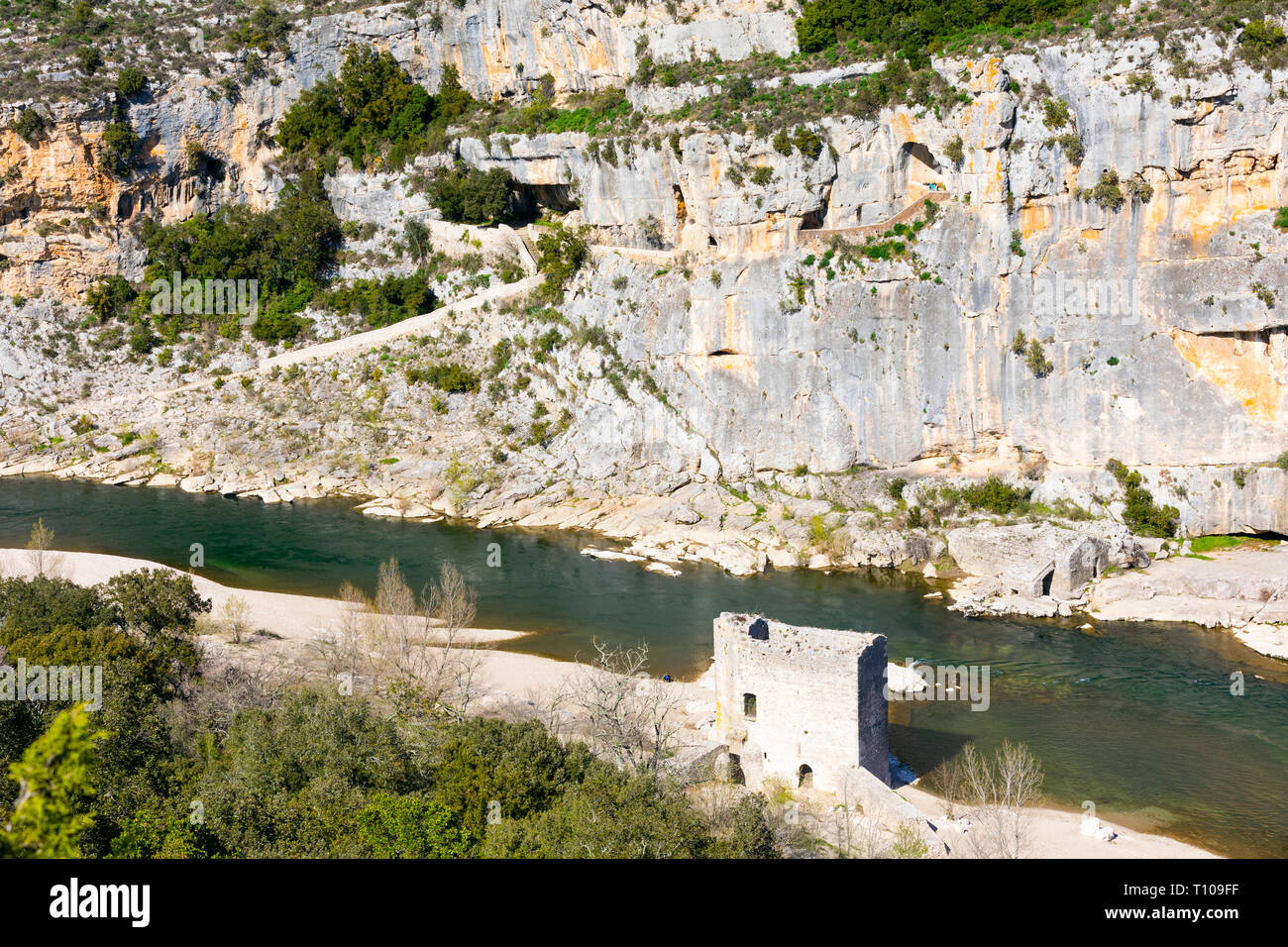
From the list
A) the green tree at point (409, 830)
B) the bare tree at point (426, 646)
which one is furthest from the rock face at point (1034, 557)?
the green tree at point (409, 830)

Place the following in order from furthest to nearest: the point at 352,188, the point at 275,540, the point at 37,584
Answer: the point at 352,188, the point at 275,540, the point at 37,584

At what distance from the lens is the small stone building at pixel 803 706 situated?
78.7 ft

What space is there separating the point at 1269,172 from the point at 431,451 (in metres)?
33.8

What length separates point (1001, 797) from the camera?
83.8ft

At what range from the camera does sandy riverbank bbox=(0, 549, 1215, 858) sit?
2333cm

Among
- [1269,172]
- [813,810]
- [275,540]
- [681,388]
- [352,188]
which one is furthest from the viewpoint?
[352,188]

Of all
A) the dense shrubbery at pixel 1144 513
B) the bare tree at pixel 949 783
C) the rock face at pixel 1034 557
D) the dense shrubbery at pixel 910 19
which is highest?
the dense shrubbery at pixel 910 19

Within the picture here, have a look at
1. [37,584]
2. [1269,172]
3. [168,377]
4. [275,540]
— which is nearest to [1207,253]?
[1269,172]

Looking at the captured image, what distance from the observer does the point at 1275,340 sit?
40.5 metres

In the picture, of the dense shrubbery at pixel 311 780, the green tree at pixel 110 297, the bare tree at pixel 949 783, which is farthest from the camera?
the green tree at pixel 110 297

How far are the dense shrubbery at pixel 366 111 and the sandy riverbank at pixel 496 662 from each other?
2850 cm

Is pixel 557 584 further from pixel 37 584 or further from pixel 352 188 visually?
pixel 352 188

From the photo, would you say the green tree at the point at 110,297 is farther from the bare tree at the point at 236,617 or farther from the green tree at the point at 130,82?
the bare tree at the point at 236,617

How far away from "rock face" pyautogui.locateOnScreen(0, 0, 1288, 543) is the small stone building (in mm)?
16895
